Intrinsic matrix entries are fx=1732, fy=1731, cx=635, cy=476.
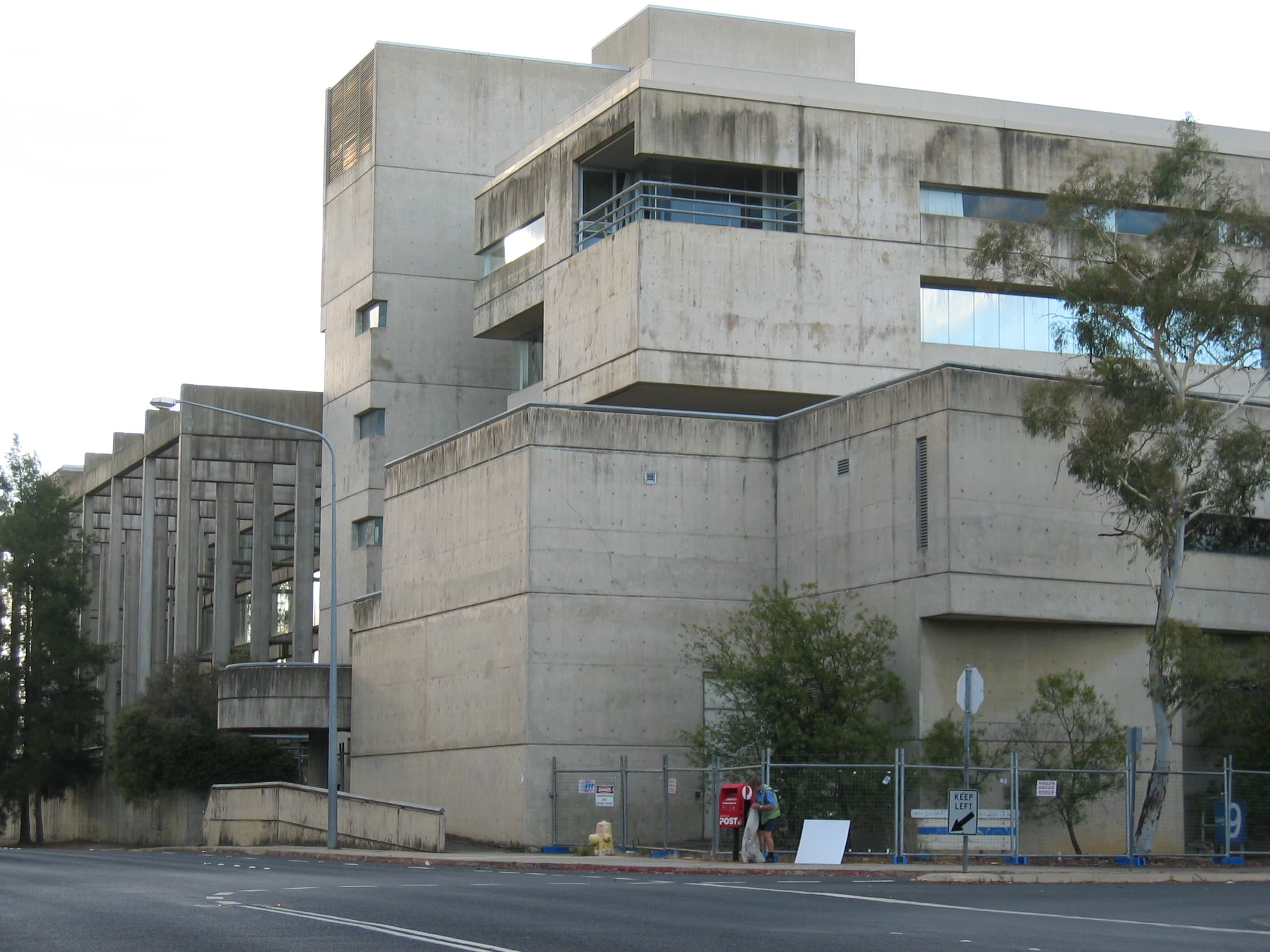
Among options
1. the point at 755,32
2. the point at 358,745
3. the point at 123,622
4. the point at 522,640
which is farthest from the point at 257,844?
the point at 123,622

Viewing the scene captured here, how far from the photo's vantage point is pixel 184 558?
65.8 metres

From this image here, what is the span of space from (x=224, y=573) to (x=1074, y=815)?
140ft


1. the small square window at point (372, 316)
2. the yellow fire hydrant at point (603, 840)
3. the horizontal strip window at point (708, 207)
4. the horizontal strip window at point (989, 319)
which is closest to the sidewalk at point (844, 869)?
the yellow fire hydrant at point (603, 840)

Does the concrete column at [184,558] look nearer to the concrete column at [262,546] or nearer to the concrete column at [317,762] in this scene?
the concrete column at [262,546]

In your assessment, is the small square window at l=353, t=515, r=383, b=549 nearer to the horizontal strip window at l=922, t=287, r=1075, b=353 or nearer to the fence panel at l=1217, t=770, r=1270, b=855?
the horizontal strip window at l=922, t=287, r=1075, b=353

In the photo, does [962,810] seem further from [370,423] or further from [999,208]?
[370,423]

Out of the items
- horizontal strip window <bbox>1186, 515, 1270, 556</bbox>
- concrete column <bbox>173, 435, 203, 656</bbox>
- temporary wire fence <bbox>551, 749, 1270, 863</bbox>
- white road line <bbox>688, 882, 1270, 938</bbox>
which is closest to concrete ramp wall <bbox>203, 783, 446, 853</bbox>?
temporary wire fence <bbox>551, 749, 1270, 863</bbox>

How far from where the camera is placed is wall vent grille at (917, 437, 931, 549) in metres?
35.6

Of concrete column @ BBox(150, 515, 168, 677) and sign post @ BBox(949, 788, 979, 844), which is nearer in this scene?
sign post @ BBox(949, 788, 979, 844)

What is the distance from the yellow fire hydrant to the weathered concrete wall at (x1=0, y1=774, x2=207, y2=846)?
2340cm

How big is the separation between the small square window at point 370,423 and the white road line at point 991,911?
33.3 meters

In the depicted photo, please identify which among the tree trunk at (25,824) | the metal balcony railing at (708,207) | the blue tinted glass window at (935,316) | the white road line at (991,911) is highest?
the metal balcony railing at (708,207)

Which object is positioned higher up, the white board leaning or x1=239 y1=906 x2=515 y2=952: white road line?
x1=239 y1=906 x2=515 y2=952: white road line

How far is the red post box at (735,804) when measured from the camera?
104 ft
